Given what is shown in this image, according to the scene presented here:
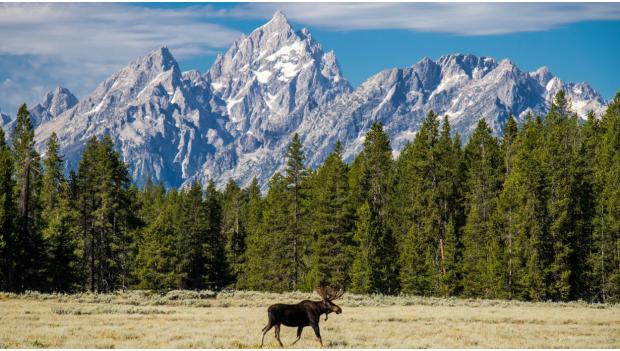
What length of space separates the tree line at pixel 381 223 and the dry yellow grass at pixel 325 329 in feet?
42.4

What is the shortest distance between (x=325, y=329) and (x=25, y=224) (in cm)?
3659

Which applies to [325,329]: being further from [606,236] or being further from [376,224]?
[606,236]

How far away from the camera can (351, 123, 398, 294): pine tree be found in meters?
61.1

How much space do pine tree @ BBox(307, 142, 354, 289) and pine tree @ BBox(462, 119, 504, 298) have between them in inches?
422

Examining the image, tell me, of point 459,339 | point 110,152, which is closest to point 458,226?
point 110,152

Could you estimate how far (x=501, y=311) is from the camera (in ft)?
137

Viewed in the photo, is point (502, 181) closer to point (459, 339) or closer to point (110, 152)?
point (110, 152)

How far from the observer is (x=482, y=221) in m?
63.6

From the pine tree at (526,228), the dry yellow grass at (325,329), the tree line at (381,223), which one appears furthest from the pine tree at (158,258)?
the pine tree at (526,228)

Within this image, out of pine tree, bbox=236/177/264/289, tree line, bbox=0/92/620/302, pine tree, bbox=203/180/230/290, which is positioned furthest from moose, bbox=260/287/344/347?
pine tree, bbox=203/180/230/290

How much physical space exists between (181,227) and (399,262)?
24928 mm

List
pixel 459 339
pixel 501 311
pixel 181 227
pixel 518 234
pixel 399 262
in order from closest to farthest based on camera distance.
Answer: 1. pixel 459 339
2. pixel 501 311
3. pixel 518 234
4. pixel 399 262
5. pixel 181 227

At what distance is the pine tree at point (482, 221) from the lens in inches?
2310

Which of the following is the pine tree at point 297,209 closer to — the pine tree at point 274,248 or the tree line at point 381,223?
the tree line at point 381,223
